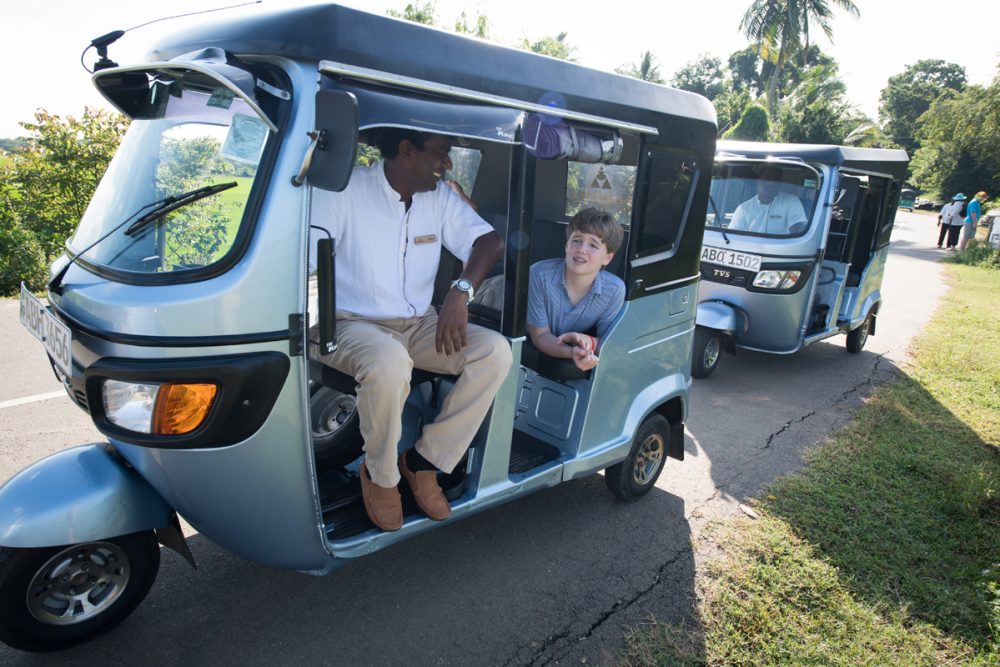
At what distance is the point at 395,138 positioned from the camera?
2.70m

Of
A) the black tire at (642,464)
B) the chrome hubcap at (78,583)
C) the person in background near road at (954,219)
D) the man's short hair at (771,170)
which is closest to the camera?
the chrome hubcap at (78,583)

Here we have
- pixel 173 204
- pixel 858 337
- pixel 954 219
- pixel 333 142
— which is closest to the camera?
pixel 333 142

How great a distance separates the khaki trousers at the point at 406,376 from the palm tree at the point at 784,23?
111 ft

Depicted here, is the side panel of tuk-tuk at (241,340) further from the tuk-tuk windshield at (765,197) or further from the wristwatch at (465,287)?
the tuk-tuk windshield at (765,197)

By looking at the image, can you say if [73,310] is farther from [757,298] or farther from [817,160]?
[817,160]

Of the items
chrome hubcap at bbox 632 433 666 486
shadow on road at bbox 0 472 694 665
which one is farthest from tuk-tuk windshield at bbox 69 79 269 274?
chrome hubcap at bbox 632 433 666 486

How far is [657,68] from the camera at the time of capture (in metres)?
47.4

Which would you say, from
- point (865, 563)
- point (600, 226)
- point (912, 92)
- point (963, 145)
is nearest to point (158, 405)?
point (600, 226)

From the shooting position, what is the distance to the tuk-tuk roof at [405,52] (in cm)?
197

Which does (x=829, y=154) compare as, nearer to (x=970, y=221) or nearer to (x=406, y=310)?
(x=406, y=310)

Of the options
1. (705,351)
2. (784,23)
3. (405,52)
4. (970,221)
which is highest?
(784,23)

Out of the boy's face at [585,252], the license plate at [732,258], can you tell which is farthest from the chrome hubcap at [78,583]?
the license plate at [732,258]

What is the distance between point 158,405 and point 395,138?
4.56 feet

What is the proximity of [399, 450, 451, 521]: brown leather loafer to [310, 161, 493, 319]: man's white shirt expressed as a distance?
690 millimetres
